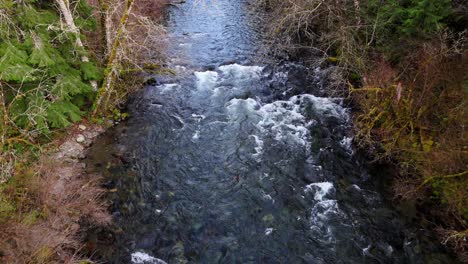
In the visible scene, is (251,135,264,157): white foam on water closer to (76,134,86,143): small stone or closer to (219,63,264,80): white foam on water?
(219,63,264,80): white foam on water

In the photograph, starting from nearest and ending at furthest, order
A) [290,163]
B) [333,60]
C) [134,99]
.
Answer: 1. [290,163]
2. [134,99]
3. [333,60]

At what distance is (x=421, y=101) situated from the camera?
35.7ft

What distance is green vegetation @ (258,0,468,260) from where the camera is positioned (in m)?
9.62

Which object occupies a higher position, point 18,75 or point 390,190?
A: point 18,75

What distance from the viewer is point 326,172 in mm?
11688

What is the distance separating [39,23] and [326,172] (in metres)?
10.4

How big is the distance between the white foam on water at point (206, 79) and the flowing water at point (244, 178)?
0.28ft

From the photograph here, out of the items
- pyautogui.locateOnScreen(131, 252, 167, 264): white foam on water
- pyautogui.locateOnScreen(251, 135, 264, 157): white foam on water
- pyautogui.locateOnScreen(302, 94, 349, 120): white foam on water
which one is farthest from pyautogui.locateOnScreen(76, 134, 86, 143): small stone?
pyautogui.locateOnScreen(302, 94, 349, 120): white foam on water

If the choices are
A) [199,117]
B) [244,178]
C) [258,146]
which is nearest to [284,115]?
[258,146]

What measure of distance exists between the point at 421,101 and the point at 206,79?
9557 millimetres

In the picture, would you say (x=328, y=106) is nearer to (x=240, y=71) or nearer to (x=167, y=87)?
(x=240, y=71)

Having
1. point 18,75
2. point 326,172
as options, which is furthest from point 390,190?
point 18,75

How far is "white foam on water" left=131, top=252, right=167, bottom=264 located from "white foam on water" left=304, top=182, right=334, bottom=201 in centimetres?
503

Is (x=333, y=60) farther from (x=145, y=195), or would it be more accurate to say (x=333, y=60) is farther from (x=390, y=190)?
(x=145, y=195)
